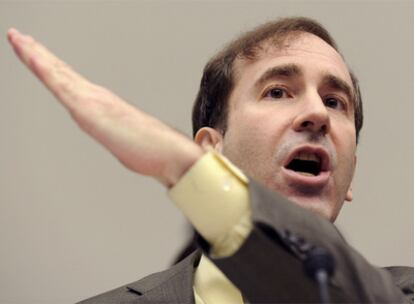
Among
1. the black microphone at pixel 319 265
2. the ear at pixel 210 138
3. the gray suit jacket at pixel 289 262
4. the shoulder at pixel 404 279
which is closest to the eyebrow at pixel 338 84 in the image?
the ear at pixel 210 138

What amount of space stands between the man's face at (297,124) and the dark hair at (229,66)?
0.11 feet

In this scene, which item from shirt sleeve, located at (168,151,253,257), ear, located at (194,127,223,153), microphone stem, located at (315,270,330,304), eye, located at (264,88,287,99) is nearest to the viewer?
microphone stem, located at (315,270,330,304)

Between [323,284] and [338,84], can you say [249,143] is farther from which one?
[323,284]

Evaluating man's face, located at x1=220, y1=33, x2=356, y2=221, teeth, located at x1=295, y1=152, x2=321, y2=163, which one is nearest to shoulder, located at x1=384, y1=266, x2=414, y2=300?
man's face, located at x1=220, y1=33, x2=356, y2=221

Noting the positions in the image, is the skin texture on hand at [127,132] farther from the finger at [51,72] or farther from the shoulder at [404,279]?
the shoulder at [404,279]

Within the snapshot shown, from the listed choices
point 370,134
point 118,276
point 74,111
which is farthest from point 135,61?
point 74,111

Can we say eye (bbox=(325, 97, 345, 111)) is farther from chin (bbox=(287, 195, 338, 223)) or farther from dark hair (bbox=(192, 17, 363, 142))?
chin (bbox=(287, 195, 338, 223))

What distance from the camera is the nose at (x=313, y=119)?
1.14 metres

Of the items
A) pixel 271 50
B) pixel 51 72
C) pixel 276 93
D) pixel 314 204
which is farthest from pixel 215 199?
pixel 271 50

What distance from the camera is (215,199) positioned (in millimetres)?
682

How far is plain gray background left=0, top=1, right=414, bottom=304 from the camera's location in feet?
5.66

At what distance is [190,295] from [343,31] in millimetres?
1076

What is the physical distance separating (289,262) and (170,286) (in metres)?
0.59

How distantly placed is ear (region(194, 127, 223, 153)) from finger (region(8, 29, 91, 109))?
0.63 meters
